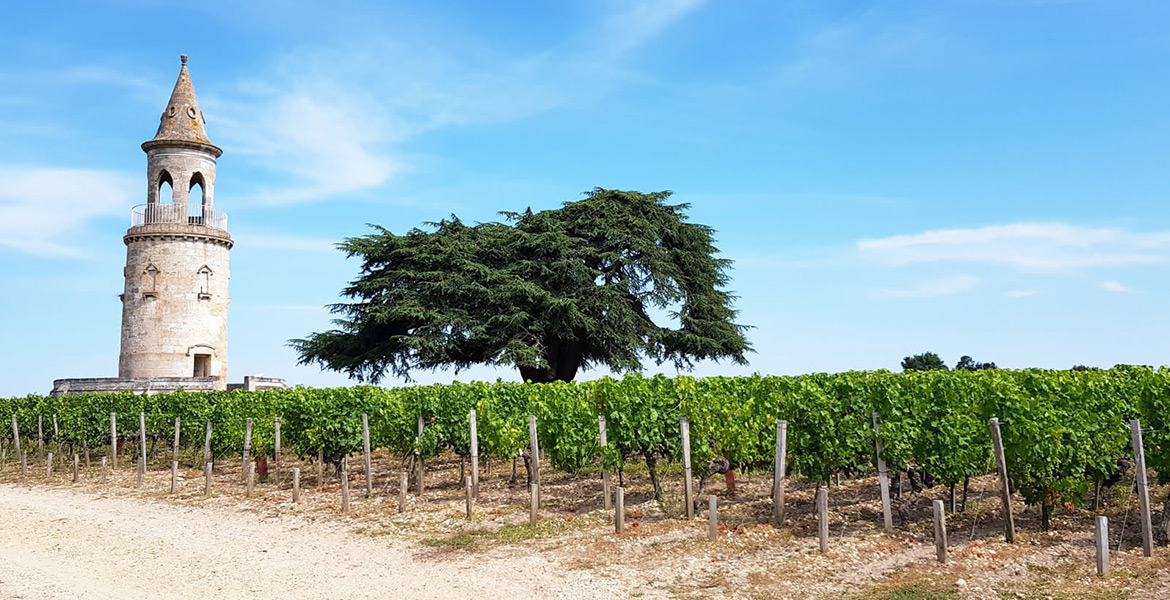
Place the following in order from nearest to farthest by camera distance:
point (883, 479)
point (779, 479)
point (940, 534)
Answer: point (940, 534) → point (883, 479) → point (779, 479)

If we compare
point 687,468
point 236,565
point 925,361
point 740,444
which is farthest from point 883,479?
point 925,361

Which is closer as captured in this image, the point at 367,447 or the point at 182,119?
the point at 367,447

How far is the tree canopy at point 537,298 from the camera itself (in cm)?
4147

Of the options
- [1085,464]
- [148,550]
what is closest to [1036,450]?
[1085,464]

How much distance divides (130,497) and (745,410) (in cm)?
1724

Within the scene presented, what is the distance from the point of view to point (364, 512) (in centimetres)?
2098

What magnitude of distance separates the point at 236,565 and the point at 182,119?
35.5m

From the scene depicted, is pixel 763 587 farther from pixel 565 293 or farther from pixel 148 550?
pixel 565 293

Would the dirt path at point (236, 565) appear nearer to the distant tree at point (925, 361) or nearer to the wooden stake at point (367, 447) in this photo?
the wooden stake at point (367, 447)

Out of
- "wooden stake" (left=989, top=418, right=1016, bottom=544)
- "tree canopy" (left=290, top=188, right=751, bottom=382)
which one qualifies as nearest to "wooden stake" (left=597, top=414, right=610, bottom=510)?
"wooden stake" (left=989, top=418, right=1016, bottom=544)

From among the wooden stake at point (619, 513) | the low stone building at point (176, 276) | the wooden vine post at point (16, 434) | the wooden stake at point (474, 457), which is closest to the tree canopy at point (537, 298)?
the low stone building at point (176, 276)

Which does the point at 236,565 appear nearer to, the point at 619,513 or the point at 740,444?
the point at 619,513

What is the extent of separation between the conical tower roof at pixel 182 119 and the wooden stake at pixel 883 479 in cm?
3857

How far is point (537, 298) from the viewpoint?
4134 centimetres
